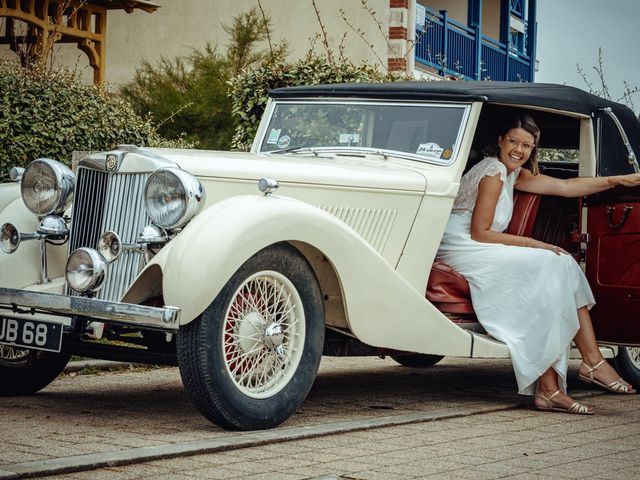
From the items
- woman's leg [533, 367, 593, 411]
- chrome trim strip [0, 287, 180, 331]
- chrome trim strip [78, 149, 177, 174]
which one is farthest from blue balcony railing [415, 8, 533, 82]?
chrome trim strip [0, 287, 180, 331]

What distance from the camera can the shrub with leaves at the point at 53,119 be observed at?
907 cm

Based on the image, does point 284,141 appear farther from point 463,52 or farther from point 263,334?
point 463,52

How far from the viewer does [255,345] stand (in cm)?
524

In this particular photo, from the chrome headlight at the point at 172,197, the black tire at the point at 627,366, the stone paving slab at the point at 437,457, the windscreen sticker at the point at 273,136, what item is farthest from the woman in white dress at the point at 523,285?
the chrome headlight at the point at 172,197

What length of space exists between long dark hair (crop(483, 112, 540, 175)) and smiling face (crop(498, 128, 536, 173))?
3 centimetres

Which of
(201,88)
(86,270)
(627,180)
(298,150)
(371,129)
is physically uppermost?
(201,88)

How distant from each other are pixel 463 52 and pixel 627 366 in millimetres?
15456

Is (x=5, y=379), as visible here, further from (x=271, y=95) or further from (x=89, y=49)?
(x=89, y=49)

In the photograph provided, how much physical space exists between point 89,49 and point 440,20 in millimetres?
7052

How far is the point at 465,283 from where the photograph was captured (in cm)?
648

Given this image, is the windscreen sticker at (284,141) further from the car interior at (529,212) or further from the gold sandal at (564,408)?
the gold sandal at (564,408)

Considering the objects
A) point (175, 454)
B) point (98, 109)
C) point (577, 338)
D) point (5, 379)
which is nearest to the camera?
point (175, 454)

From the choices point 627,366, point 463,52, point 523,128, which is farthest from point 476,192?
point 463,52

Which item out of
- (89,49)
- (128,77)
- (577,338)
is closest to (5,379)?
(577,338)
